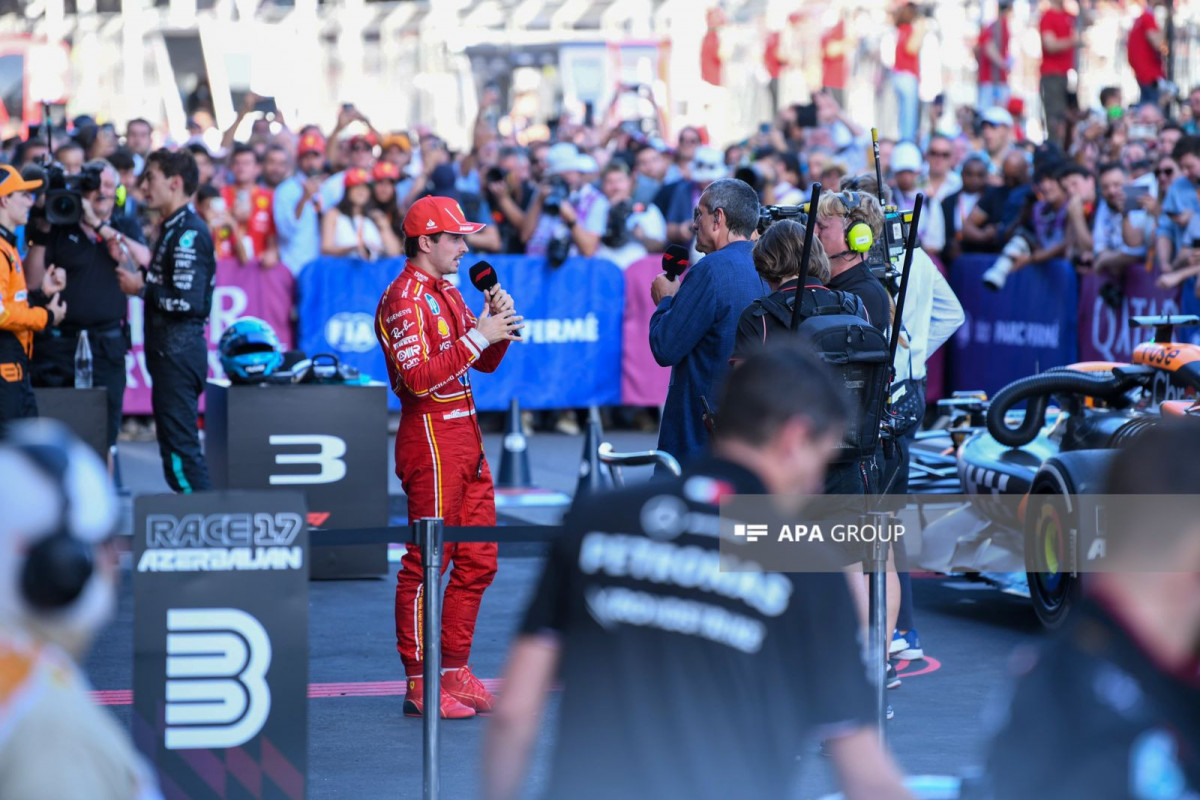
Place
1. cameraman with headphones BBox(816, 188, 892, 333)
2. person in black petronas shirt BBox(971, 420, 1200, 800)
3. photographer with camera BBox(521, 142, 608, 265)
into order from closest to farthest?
1. person in black petronas shirt BBox(971, 420, 1200, 800)
2. cameraman with headphones BBox(816, 188, 892, 333)
3. photographer with camera BBox(521, 142, 608, 265)

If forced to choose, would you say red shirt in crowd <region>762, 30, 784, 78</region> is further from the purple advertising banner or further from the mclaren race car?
the mclaren race car

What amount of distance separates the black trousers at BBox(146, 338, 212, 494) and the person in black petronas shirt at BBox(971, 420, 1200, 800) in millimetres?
7537

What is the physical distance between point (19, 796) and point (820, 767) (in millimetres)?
4413

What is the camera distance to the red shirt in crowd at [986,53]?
19938mm

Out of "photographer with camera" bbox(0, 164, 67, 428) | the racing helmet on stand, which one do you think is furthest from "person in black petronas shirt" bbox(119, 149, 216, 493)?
"photographer with camera" bbox(0, 164, 67, 428)

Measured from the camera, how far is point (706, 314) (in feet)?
22.1

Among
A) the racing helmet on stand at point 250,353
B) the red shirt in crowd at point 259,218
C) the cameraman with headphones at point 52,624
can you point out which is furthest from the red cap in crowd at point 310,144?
the cameraman with headphones at point 52,624

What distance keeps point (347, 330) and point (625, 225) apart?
2729 millimetres

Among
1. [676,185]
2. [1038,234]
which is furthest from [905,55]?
[1038,234]

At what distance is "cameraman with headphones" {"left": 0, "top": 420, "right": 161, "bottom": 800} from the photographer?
7.60ft

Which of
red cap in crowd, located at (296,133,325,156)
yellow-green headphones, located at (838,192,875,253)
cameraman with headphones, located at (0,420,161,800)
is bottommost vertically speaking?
cameraman with headphones, located at (0,420,161,800)

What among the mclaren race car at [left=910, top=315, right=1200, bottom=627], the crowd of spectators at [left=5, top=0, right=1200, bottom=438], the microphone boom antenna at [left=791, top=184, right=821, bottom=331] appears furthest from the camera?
the crowd of spectators at [left=5, top=0, right=1200, bottom=438]

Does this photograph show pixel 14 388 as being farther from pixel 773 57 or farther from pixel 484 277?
pixel 773 57

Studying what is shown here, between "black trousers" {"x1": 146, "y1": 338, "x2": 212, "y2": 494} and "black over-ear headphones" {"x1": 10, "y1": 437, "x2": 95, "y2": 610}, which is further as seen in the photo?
"black trousers" {"x1": 146, "y1": 338, "x2": 212, "y2": 494}
